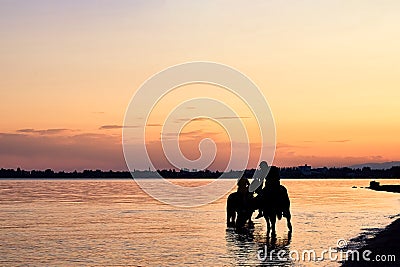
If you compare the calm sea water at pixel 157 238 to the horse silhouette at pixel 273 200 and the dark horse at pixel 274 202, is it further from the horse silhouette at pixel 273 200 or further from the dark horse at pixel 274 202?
the dark horse at pixel 274 202

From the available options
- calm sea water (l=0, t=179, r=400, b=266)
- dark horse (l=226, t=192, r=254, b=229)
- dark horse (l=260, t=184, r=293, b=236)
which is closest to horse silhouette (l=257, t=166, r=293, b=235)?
dark horse (l=260, t=184, r=293, b=236)

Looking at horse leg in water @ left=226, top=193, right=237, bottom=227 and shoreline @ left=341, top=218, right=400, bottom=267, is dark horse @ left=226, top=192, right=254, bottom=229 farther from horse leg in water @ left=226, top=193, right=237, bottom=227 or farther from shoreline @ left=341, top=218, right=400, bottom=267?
shoreline @ left=341, top=218, right=400, bottom=267

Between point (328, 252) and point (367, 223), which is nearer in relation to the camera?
point (328, 252)

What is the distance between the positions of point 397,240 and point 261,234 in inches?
296

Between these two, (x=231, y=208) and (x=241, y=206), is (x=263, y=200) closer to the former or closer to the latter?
(x=241, y=206)

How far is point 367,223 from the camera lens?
36.9 meters

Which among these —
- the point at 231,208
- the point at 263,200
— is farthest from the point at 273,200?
the point at 231,208

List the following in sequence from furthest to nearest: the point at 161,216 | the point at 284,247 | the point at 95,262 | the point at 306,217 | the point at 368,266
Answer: the point at 161,216, the point at 306,217, the point at 284,247, the point at 95,262, the point at 368,266

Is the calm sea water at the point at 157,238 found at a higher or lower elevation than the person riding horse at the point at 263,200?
lower

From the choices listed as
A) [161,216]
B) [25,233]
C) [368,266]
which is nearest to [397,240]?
[368,266]

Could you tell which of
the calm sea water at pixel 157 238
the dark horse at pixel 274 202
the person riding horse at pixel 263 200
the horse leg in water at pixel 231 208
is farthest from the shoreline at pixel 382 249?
the horse leg in water at pixel 231 208

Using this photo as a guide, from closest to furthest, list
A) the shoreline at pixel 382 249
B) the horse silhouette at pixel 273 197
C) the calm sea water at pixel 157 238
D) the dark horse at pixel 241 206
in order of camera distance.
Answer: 1. the shoreline at pixel 382 249
2. the calm sea water at pixel 157 238
3. the horse silhouette at pixel 273 197
4. the dark horse at pixel 241 206

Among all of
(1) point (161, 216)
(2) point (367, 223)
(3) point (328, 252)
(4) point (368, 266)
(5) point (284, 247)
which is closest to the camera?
(4) point (368, 266)

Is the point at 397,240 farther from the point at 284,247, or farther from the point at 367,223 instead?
the point at 367,223
